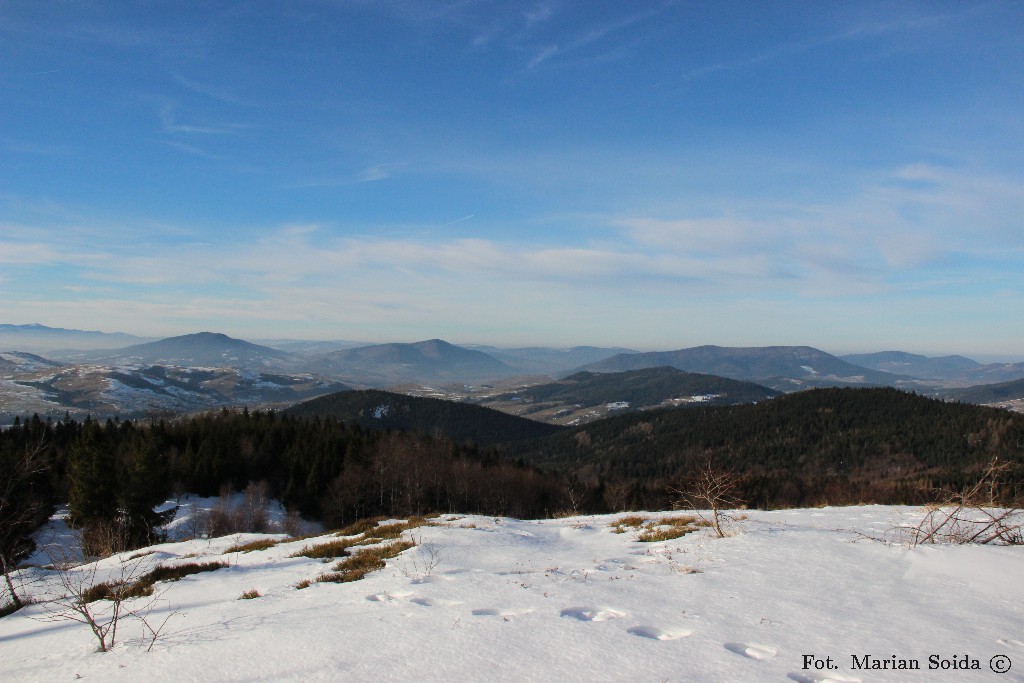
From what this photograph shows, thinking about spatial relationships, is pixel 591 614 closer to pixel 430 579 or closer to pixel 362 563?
pixel 430 579

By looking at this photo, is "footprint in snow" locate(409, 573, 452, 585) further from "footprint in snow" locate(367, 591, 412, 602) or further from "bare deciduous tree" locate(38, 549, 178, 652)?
"bare deciduous tree" locate(38, 549, 178, 652)

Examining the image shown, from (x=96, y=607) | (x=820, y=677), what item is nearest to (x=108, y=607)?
(x=96, y=607)

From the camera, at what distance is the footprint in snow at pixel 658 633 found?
7531 mm

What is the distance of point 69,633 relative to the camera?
9992mm

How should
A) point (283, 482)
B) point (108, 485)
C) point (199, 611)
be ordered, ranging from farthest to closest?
point (283, 482) < point (108, 485) < point (199, 611)

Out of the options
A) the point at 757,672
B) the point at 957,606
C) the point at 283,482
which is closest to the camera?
the point at 757,672

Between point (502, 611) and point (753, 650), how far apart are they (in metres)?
4.00

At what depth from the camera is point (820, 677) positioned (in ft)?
20.6

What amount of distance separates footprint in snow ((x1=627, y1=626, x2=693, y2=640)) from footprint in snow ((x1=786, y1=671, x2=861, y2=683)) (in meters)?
1.56

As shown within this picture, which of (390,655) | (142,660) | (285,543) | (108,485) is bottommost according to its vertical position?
(108,485)

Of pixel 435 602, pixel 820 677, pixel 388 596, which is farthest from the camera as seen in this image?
pixel 388 596

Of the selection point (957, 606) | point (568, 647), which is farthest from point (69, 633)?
point (957, 606)

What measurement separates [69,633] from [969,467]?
729 ft

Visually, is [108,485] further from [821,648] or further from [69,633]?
[821,648]
